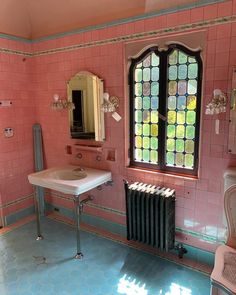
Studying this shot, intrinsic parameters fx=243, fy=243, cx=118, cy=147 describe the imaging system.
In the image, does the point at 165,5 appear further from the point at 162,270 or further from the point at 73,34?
the point at 162,270

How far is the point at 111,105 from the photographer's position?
2.43 m

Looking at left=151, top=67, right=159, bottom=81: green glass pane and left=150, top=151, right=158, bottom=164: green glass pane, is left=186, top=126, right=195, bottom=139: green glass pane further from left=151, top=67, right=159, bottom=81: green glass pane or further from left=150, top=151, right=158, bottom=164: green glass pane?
left=151, top=67, right=159, bottom=81: green glass pane

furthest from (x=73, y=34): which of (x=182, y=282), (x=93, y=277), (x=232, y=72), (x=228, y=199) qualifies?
(x=182, y=282)

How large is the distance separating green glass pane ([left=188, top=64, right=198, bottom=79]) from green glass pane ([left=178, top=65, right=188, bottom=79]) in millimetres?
35

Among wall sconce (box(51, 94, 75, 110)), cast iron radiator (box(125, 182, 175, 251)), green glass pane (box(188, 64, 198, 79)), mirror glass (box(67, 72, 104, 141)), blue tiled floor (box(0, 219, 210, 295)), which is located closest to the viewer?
blue tiled floor (box(0, 219, 210, 295))

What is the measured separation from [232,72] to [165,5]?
800 millimetres

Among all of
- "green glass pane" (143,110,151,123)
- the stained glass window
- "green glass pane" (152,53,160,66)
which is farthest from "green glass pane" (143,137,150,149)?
"green glass pane" (152,53,160,66)

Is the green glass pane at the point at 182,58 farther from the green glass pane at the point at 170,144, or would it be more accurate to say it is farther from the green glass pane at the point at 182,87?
the green glass pane at the point at 170,144

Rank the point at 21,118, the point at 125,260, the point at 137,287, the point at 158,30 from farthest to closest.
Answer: the point at 21,118, the point at 125,260, the point at 158,30, the point at 137,287

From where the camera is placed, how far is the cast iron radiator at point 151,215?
2178 millimetres

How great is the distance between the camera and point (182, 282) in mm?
2020

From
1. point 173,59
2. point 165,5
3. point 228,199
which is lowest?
point 228,199

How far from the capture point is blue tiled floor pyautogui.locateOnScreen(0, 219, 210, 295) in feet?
6.43

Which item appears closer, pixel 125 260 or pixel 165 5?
pixel 165 5
